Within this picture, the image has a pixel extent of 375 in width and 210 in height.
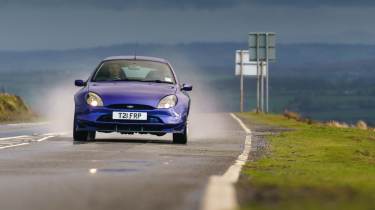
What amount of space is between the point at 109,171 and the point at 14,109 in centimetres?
3969

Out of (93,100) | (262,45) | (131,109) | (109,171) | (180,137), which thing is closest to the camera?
(109,171)

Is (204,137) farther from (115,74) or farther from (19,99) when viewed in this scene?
(19,99)

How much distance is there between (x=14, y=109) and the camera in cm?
5462

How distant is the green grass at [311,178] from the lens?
35.2 feet

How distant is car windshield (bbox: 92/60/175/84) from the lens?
81.7 feet

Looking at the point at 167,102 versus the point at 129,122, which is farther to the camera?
the point at 167,102

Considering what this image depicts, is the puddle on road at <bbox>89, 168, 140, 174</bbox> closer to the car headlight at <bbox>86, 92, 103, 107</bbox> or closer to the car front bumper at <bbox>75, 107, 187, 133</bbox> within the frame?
the car front bumper at <bbox>75, 107, 187, 133</bbox>

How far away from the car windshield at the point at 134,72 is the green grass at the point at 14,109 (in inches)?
995

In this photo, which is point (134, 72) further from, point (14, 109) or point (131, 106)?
point (14, 109)

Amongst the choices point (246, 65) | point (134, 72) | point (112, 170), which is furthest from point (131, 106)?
point (246, 65)

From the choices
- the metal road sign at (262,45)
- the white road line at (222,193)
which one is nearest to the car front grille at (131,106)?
the white road line at (222,193)

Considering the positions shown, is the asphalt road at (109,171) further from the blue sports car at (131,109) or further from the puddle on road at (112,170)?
the blue sports car at (131,109)

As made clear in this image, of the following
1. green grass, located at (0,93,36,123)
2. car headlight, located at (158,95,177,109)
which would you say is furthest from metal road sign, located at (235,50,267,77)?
car headlight, located at (158,95,177,109)

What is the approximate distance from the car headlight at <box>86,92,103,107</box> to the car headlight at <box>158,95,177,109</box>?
1117 millimetres
